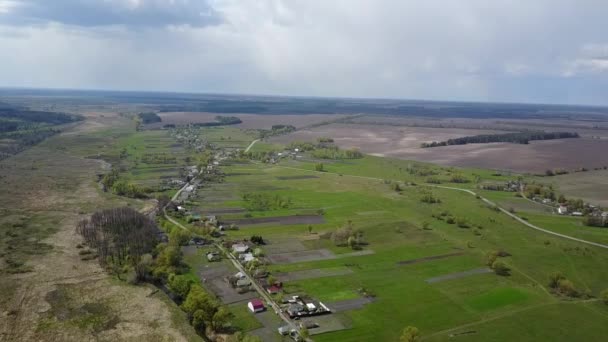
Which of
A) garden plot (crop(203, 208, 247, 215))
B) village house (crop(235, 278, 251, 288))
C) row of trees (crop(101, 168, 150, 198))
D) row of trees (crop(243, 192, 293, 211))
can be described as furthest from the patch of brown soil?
row of trees (crop(243, 192, 293, 211))

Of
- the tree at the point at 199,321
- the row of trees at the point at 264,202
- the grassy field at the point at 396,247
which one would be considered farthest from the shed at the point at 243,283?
the row of trees at the point at 264,202

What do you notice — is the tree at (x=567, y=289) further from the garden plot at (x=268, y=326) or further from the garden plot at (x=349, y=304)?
the garden plot at (x=268, y=326)

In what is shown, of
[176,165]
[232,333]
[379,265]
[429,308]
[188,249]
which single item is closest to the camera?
[232,333]

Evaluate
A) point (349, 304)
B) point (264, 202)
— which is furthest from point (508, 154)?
point (349, 304)

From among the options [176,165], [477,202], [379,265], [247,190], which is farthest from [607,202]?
[176,165]

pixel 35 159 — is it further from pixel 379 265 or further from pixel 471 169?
pixel 471 169

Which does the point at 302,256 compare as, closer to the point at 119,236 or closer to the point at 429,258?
the point at 429,258

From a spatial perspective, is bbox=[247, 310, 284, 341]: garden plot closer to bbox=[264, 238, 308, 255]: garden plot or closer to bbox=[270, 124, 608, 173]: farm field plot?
bbox=[264, 238, 308, 255]: garden plot
